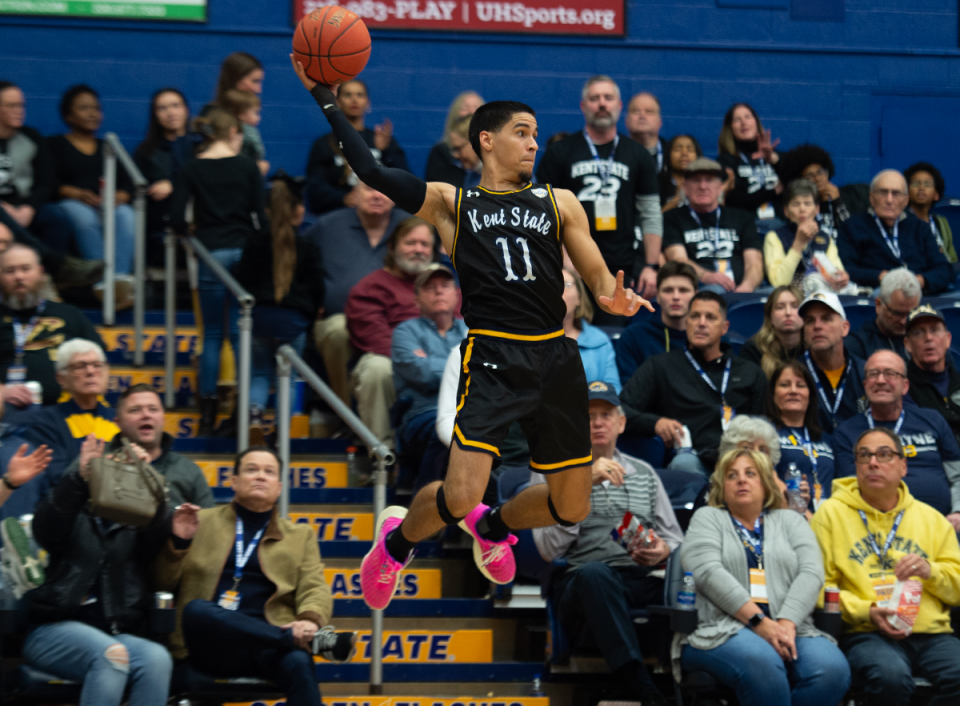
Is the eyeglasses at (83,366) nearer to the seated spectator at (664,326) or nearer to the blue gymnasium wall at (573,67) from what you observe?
the seated spectator at (664,326)

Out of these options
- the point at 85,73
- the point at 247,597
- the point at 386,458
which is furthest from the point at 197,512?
the point at 85,73

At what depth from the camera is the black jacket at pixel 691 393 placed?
6984mm

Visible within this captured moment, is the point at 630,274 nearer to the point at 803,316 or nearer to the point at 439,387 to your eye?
the point at 803,316

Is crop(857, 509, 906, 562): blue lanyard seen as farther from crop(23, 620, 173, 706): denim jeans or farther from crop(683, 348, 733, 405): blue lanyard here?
crop(23, 620, 173, 706): denim jeans

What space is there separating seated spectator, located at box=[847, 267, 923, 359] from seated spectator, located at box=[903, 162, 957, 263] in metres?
Result: 2.23

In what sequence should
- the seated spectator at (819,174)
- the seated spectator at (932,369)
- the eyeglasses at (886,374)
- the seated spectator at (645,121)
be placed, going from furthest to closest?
the seated spectator at (819,174), the seated spectator at (645,121), the seated spectator at (932,369), the eyeglasses at (886,374)

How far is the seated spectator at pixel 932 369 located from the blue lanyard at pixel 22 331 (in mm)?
4833

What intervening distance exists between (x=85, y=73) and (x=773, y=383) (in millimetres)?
6628

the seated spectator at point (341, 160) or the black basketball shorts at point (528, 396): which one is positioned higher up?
the seated spectator at point (341, 160)

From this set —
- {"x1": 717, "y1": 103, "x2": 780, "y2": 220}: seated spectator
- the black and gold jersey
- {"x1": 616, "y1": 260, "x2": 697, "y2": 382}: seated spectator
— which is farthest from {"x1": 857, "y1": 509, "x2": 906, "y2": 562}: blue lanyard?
{"x1": 717, "y1": 103, "x2": 780, "y2": 220}: seated spectator

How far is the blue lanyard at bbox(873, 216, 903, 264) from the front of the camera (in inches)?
355

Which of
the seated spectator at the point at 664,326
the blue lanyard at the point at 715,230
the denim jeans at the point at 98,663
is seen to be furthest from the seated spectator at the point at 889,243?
the denim jeans at the point at 98,663

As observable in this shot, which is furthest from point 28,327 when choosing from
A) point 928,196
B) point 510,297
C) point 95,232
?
point 928,196

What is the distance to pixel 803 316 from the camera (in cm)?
733
